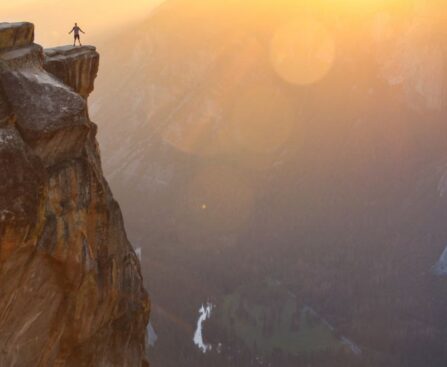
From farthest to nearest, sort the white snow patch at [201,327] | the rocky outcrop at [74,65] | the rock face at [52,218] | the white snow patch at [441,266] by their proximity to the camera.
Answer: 1. the white snow patch at [441,266]
2. the white snow patch at [201,327]
3. the rocky outcrop at [74,65]
4. the rock face at [52,218]

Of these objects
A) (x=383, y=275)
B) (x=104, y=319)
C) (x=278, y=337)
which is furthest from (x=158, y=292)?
(x=104, y=319)

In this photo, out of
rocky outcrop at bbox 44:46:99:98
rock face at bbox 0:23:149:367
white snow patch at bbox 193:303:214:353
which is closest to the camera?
rock face at bbox 0:23:149:367

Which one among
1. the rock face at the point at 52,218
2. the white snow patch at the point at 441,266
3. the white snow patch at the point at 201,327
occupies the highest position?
the rock face at the point at 52,218

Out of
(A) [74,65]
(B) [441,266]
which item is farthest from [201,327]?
(A) [74,65]

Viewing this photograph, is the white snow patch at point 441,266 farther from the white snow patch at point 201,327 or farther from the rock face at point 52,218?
the rock face at point 52,218

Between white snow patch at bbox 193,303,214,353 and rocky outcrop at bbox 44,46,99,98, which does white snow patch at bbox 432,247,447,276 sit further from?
rocky outcrop at bbox 44,46,99,98

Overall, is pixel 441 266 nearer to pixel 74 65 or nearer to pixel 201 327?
pixel 201 327

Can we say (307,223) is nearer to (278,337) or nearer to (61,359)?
(278,337)

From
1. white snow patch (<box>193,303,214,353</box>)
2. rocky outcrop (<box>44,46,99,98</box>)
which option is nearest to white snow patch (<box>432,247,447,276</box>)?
white snow patch (<box>193,303,214,353</box>)

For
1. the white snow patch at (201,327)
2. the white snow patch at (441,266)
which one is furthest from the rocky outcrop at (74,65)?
the white snow patch at (441,266)
